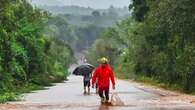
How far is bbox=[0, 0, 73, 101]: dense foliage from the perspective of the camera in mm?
41062

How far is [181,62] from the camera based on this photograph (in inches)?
1614


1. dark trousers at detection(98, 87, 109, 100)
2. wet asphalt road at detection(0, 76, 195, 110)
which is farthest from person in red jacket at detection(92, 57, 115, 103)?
wet asphalt road at detection(0, 76, 195, 110)

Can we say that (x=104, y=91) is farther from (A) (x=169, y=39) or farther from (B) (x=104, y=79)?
(A) (x=169, y=39)

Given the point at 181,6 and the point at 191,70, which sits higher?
the point at 181,6

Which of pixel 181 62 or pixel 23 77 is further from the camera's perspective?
pixel 23 77

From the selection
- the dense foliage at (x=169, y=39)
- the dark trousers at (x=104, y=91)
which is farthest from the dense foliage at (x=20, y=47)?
the dense foliage at (x=169, y=39)

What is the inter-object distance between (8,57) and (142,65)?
109 feet

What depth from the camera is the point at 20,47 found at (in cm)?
5091

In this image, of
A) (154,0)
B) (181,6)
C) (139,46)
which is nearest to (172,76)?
(154,0)

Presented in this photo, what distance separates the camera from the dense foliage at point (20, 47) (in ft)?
135

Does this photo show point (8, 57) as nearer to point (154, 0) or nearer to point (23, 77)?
point (23, 77)

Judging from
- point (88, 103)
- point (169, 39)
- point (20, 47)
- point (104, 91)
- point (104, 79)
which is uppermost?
point (104, 79)

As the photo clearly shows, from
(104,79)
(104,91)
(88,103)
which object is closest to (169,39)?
(88,103)

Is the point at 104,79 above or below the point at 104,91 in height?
above
